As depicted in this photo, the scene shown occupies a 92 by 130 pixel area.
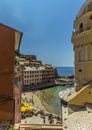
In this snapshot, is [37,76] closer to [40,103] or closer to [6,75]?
[40,103]

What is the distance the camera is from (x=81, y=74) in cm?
2719

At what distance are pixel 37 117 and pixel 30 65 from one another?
82.2m

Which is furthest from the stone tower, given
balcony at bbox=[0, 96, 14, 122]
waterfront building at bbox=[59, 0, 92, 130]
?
balcony at bbox=[0, 96, 14, 122]

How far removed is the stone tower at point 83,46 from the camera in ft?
85.0

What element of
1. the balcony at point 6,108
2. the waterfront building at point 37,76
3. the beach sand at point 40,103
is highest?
the balcony at point 6,108

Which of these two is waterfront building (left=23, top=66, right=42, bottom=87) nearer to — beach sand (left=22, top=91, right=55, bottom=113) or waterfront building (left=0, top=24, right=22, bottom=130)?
beach sand (left=22, top=91, right=55, bottom=113)

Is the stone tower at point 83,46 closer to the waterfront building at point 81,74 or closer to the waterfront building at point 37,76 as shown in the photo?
the waterfront building at point 81,74

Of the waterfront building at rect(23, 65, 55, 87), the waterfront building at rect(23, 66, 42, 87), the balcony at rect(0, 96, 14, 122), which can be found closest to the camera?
the balcony at rect(0, 96, 14, 122)

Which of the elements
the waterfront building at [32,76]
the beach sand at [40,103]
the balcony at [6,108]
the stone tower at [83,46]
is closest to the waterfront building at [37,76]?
the waterfront building at [32,76]

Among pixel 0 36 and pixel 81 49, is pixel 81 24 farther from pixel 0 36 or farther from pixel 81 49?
pixel 0 36

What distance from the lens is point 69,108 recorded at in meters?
23.4

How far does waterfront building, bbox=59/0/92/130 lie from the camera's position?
21516 millimetres

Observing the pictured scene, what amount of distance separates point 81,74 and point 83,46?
3.67 meters

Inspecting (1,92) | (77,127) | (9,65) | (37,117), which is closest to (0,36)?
(9,65)
